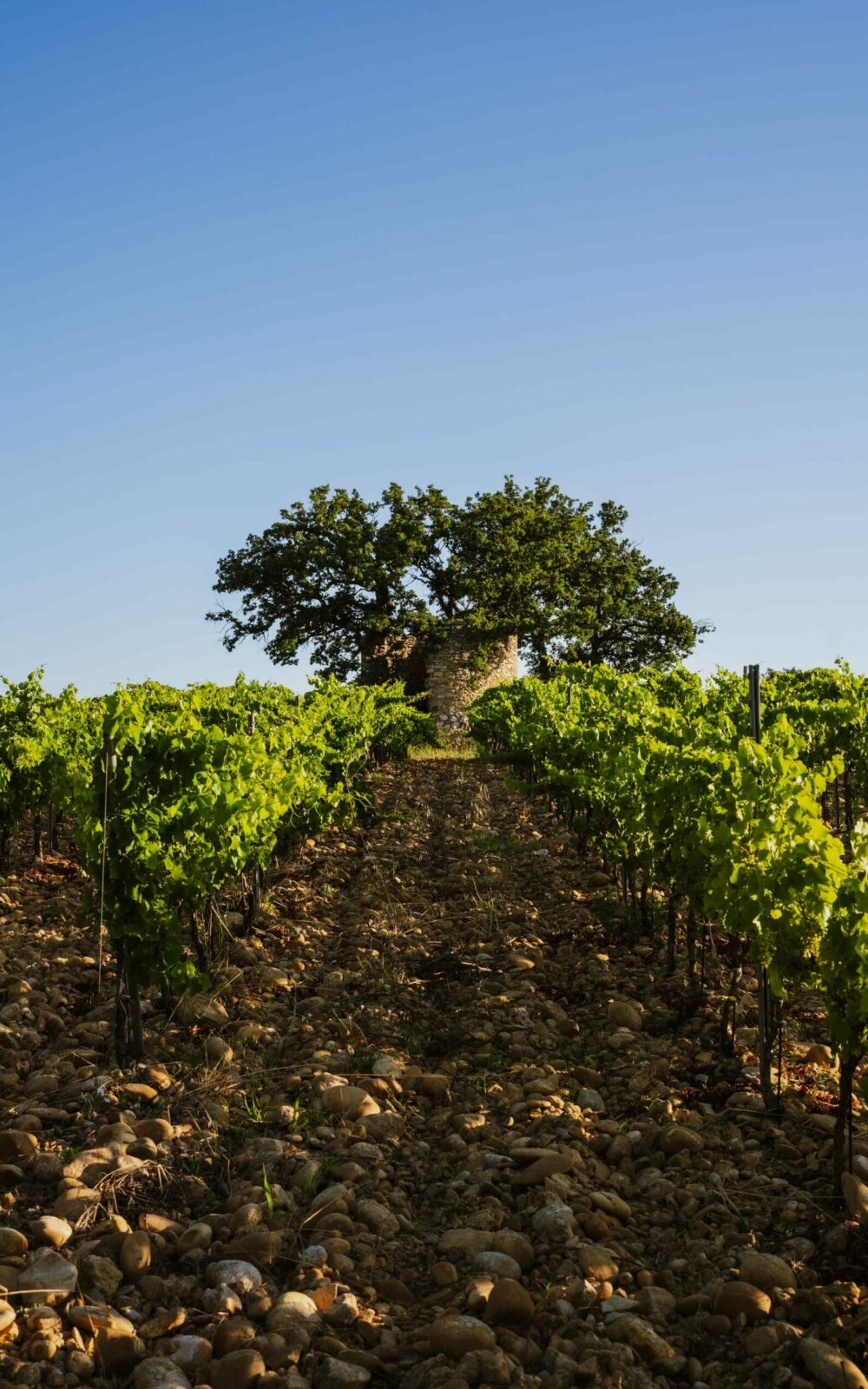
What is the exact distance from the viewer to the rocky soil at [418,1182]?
3670mm

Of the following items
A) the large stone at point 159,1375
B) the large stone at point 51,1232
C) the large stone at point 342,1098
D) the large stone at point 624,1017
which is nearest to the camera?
the large stone at point 159,1375

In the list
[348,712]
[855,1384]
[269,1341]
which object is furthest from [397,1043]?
[348,712]

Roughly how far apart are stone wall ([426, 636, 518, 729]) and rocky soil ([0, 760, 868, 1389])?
88.4 ft

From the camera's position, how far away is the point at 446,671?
35.6 metres

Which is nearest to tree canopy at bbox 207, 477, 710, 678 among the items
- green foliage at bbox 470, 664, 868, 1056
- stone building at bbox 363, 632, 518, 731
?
stone building at bbox 363, 632, 518, 731

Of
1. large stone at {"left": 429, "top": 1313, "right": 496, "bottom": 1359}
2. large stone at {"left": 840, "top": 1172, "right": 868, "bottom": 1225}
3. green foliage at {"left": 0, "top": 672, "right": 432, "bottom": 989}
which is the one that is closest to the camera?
large stone at {"left": 429, "top": 1313, "right": 496, "bottom": 1359}

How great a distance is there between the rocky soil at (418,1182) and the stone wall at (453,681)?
26.9 meters

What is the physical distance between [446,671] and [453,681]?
403mm

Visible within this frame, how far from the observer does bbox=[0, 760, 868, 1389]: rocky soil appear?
3670mm

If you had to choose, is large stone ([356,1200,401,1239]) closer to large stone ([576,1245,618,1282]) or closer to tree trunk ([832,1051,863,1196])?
large stone ([576,1245,618,1282])

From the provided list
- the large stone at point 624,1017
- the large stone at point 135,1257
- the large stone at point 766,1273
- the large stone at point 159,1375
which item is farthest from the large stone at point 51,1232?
the large stone at point 624,1017

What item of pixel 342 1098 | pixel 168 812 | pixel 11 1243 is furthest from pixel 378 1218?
pixel 168 812

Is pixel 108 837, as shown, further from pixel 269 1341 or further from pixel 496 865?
pixel 496 865

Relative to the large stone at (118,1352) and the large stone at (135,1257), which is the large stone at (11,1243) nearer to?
the large stone at (135,1257)
